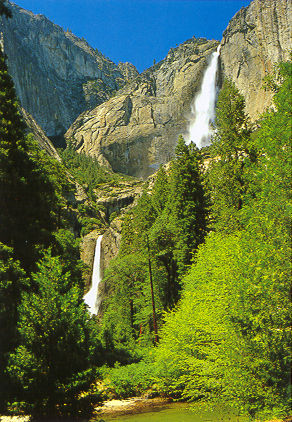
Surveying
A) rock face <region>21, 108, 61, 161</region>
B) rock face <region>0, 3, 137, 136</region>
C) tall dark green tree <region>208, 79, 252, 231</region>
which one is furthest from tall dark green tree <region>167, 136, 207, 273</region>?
rock face <region>0, 3, 137, 136</region>

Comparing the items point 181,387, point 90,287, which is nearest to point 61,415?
point 181,387

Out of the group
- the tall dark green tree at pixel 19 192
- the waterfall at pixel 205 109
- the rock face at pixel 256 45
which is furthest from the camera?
the waterfall at pixel 205 109

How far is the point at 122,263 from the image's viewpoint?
29.9 meters

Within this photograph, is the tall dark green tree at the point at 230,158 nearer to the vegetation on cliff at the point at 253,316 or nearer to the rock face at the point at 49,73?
the vegetation on cliff at the point at 253,316

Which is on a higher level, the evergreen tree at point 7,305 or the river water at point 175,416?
the evergreen tree at point 7,305

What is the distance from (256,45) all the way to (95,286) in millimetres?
86513

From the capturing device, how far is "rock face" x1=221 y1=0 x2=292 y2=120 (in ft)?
306

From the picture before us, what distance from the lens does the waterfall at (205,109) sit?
12131 cm

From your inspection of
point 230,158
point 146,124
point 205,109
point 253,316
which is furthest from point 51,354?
point 146,124

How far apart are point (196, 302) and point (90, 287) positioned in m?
42.0

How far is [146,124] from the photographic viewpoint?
13075 centimetres

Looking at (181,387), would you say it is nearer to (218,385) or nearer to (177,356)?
(177,356)

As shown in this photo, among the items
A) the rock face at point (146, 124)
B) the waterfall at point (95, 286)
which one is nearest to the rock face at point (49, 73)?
the rock face at point (146, 124)

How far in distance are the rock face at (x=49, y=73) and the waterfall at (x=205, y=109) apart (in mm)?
56376
